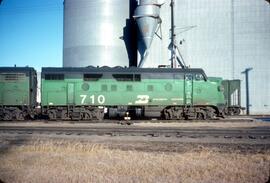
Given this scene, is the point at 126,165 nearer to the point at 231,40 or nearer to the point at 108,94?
the point at 108,94

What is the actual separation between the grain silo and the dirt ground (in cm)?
3597

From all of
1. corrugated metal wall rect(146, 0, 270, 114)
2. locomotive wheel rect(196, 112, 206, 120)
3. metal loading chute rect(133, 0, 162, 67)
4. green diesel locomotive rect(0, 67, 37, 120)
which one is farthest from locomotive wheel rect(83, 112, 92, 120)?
corrugated metal wall rect(146, 0, 270, 114)

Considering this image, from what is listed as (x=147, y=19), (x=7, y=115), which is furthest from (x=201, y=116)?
(x=147, y=19)

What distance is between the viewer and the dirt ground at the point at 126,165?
8531 mm

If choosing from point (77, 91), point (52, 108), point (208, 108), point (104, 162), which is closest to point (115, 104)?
point (77, 91)

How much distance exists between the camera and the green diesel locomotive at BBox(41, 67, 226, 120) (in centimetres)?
2744

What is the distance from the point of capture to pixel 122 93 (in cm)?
2766

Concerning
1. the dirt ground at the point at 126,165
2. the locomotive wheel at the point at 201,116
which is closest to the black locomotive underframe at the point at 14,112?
the locomotive wheel at the point at 201,116

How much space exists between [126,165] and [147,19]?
3664cm

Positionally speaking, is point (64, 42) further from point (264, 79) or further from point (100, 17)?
point (264, 79)

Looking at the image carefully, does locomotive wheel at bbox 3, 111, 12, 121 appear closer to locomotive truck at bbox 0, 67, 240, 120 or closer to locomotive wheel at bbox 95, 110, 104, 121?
locomotive truck at bbox 0, 67, 240, 120

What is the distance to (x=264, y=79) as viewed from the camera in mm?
42250

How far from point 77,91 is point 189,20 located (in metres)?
22.5

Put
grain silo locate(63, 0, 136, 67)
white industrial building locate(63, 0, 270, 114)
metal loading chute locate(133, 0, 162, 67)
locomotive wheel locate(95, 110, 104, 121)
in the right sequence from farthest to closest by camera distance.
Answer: grain silo locate(63, 0, 136, 67) < metal loading chute locate(133, 0, 162, 67) < white industrial building locate(63, 0, 270, 114) < locomotive wheel locate(95, 110, 104, 121)
